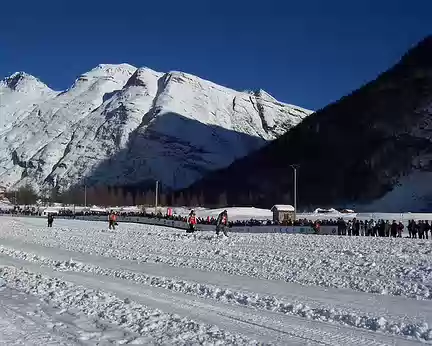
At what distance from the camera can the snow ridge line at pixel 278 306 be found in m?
9.95

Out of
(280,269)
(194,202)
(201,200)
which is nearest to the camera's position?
(280,269)

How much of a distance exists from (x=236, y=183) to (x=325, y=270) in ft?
588

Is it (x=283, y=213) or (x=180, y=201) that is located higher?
(x=180, y=201)

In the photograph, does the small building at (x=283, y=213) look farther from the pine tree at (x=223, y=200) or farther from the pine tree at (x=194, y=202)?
the pine tree at (x=194, y=202)

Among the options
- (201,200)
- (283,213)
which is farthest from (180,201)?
(283,213)

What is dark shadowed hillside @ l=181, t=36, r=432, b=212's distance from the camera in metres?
132

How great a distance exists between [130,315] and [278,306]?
120 inches

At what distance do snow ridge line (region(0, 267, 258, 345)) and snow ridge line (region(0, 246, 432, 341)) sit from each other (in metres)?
1.96

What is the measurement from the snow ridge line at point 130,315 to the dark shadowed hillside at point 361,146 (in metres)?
118

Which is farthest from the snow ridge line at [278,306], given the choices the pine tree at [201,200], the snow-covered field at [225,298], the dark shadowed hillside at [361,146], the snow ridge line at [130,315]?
the pine tree at [201,200]

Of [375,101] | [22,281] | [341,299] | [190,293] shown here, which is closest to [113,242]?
[22,281]

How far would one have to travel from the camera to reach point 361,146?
147375mm

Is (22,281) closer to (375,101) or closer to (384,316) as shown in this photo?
(384,316)

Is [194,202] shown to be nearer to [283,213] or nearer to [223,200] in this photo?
[223,200]
